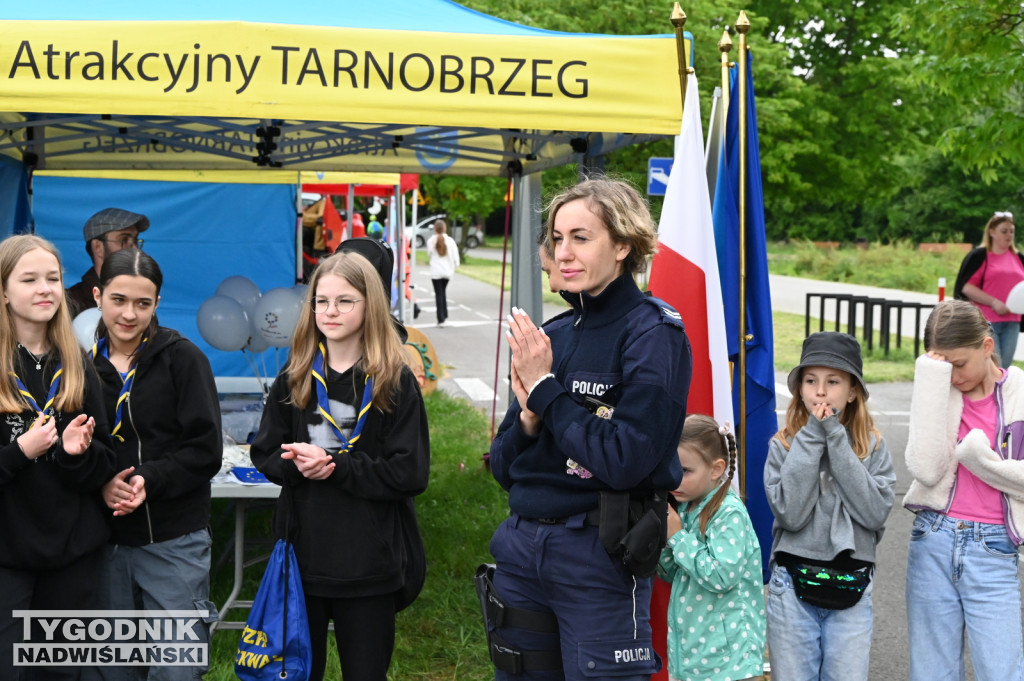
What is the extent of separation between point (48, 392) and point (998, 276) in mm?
8828

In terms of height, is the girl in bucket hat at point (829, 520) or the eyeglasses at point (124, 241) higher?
the eyeglasses at point (124, 241)

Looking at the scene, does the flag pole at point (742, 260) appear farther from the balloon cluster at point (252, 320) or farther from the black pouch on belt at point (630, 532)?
the balloon cluster at point (252, 320)

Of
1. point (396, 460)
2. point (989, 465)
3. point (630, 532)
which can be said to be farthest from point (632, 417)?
point (989, 465)

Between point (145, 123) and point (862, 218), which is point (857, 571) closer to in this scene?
point (145, 123)

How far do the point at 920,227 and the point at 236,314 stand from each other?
51.3 metres

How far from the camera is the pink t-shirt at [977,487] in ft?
11.7

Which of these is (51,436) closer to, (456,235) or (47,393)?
(47,393)

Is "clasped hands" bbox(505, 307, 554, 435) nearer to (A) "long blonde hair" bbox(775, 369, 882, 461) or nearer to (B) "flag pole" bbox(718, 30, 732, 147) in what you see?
(A) "long blonde hair" bbox(775, 369, 882, 461)

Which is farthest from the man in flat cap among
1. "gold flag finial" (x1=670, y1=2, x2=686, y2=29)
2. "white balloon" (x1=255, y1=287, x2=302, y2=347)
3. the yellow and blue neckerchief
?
"gold flag finial" (x1=670, y1=2, x2=686, y2=29)

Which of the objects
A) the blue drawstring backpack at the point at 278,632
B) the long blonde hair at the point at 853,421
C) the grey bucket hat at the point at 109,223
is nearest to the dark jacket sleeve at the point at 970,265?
the long blonde hair at the point at 853,421

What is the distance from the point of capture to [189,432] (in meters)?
3.70

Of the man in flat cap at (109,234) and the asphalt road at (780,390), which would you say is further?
the man in flat cap at (109,234)

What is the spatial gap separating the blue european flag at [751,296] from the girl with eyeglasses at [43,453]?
2425mm

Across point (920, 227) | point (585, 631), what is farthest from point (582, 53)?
point (920, 227)
